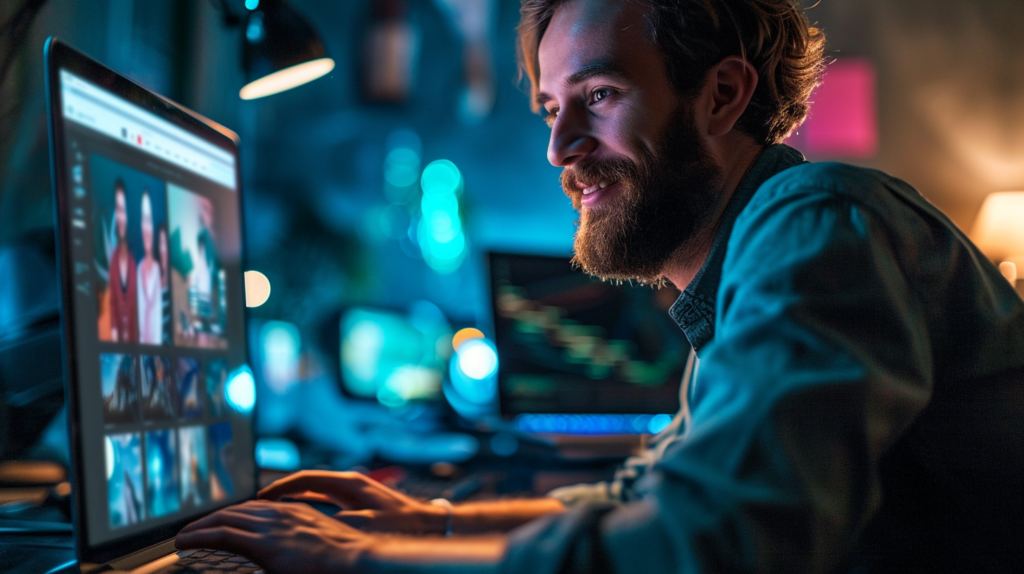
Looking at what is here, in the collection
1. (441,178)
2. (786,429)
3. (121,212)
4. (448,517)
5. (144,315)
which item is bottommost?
(448,517)

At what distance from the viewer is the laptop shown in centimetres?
56

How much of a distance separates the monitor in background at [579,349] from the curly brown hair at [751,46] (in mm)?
672

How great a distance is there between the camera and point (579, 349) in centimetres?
163

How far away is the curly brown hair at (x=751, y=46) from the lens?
94 centimetres

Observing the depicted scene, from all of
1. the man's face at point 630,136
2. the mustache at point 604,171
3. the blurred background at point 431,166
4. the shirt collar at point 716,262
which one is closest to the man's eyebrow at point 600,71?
the man's face at point 630,136

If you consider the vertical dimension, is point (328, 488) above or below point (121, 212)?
below

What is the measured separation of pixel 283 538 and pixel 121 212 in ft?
1.21

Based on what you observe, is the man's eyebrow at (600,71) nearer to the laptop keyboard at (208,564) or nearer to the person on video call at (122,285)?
the person on video call at (122,285)

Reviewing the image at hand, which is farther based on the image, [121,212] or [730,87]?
[730,87]

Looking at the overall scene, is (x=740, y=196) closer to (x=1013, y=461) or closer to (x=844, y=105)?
(x=1013, y=461)

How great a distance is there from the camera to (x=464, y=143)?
282 centimetres

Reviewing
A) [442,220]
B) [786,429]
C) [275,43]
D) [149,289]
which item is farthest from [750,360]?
A: [442,220]

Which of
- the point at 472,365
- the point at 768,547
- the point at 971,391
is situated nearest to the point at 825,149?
the point at 472,365

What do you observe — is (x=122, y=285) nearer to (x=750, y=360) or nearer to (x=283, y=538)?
(x=283, y=538)
